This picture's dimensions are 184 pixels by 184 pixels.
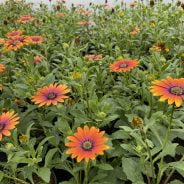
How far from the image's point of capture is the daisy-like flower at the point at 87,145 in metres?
1.08

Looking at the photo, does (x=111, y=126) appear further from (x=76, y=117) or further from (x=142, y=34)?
(x=142, y=34)

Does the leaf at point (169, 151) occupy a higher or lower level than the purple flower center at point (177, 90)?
lower

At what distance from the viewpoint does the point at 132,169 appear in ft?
4.49

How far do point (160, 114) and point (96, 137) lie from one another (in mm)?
315

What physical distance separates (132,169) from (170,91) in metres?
0.35

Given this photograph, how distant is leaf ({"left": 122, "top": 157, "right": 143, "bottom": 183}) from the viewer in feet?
4.40

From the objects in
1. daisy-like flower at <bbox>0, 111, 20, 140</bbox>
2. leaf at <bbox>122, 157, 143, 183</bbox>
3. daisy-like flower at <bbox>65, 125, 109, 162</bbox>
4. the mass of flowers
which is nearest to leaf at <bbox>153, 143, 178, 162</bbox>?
the mass of flowers

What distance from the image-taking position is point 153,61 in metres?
1.96

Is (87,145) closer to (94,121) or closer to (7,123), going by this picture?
(7,123)

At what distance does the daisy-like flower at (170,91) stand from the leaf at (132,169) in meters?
0.32

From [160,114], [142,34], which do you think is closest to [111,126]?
[160,114]

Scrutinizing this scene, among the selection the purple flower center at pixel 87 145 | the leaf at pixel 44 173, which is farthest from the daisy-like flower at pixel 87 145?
the leaf at pixel 44 173

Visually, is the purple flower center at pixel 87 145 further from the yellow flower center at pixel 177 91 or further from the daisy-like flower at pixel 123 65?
the daisy-like flower at pixel 123 65

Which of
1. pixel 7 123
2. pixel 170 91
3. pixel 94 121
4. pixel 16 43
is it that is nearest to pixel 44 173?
pixel 7 123
